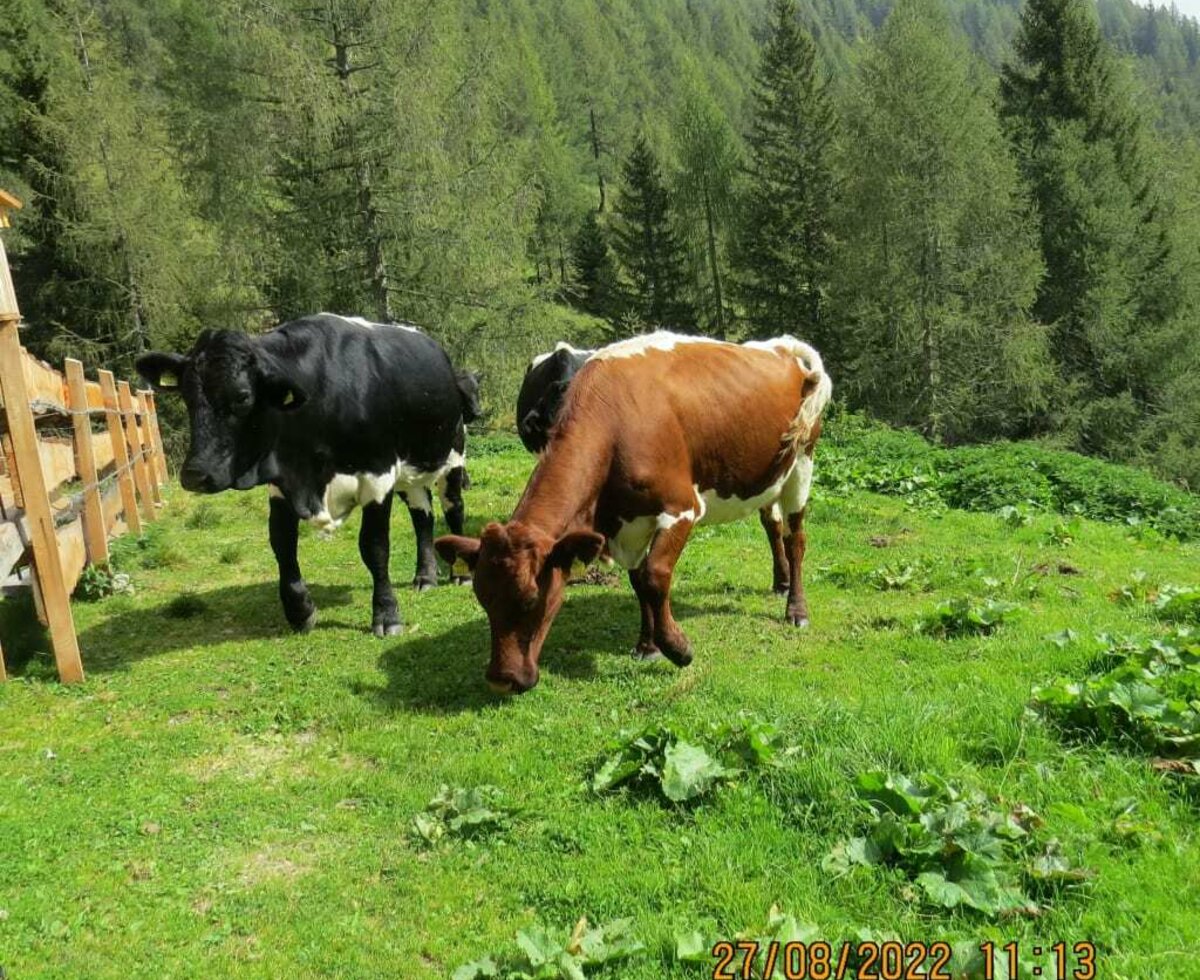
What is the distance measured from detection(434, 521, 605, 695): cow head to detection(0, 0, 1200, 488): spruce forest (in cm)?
1620

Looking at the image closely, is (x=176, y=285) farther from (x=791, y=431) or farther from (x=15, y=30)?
(x=791, y=431)

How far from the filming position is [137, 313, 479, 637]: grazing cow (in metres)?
5.78

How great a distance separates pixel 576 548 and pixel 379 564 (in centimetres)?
274

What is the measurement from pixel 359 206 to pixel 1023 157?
24.1 metres

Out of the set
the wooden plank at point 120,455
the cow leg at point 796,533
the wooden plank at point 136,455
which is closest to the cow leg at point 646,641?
the cow leg at point 796,533

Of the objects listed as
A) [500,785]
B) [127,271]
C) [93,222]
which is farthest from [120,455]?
[93,222]

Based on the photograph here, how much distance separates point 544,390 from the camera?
860 centimetres

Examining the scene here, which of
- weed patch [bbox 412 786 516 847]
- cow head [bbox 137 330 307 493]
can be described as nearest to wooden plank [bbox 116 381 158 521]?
cow head [bbox 137 330 307 493]

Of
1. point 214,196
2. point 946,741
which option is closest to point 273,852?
point 946,741

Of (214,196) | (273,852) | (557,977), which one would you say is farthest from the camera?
(214,196)

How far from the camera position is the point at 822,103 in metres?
36.2

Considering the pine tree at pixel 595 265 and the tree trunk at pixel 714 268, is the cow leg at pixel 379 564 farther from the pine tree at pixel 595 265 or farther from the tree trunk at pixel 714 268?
the pine tree at pixel 595 265

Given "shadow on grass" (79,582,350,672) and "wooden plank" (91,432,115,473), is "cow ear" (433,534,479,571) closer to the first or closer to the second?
"shadow on grass" (79,582,350,672)

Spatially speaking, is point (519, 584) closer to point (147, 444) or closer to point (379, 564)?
point (379, 564)
